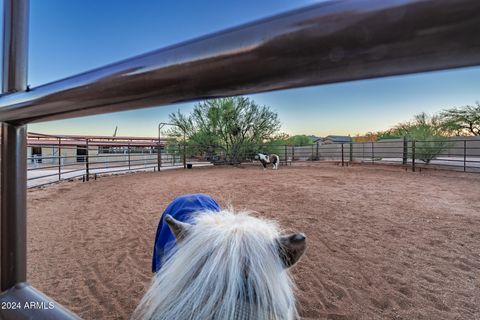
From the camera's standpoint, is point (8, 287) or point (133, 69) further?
point (8, 287)

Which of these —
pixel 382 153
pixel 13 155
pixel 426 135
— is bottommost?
pixel 13 155

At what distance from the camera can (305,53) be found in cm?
19

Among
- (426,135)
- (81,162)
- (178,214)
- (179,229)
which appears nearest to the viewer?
(179,229)

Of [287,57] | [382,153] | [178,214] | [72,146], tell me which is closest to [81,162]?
[72,146]

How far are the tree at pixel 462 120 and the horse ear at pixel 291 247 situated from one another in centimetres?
1583

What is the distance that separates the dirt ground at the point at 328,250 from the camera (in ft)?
6.12

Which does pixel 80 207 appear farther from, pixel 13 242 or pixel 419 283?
pixel 419 283

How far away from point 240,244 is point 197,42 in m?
0.43

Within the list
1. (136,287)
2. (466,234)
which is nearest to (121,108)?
(136,287)

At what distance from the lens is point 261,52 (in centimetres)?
Result: 21

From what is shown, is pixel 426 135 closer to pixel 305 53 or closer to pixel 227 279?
pixel 227 279

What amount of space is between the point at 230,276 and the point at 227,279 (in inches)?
0.5

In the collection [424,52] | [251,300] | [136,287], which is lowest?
[136,287]

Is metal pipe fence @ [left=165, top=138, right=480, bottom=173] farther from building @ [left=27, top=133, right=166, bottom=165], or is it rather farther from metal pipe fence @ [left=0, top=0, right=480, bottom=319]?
metal pipe fence @ [left=0, top=0, right=480, bottom=319]
